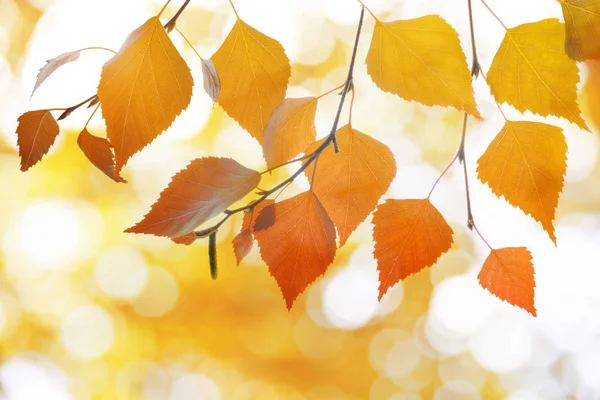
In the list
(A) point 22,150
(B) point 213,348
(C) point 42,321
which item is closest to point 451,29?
(A) point 22,150

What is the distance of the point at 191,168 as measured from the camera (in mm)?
143

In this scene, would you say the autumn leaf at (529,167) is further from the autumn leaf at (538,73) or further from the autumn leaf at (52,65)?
the autumn leaf at (52,65)

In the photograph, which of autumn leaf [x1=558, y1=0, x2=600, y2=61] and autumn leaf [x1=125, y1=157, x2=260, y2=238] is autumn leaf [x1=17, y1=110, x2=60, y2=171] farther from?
autumn leaf [x1=558, y1=0, x2=600, y2=61]

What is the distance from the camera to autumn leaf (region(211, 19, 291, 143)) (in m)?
0.17

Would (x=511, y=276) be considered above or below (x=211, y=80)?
below

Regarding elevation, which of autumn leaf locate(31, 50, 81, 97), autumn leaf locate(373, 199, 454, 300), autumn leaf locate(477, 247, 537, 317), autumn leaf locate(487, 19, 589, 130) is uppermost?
autumn leaf locate(31, 50, 81, 97)

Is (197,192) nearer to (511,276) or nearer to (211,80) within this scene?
(211,80)

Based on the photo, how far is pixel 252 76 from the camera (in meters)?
0.18

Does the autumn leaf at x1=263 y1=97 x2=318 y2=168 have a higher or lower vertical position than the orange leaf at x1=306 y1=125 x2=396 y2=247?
higher

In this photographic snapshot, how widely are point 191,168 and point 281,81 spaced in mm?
51

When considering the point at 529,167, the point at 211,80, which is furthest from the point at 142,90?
the point at 529,167

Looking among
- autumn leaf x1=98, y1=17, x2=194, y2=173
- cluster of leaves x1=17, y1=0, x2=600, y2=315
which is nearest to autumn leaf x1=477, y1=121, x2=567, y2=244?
cluster of leaves x1=17, y1=0, x2=600, y2=315

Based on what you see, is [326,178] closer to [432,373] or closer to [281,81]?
[281,81]

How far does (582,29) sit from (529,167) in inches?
1.8
